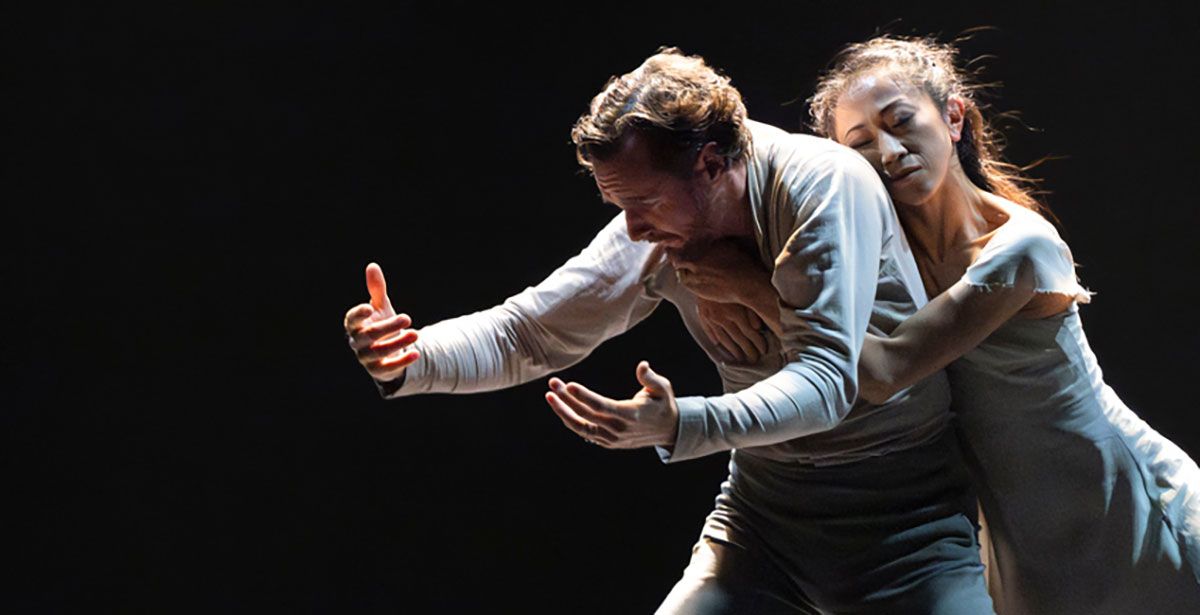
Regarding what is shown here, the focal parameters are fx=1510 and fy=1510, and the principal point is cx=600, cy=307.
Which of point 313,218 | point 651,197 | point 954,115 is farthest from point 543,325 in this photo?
point 313,218

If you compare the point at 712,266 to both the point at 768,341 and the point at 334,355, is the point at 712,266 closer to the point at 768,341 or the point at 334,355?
the point at 768,341

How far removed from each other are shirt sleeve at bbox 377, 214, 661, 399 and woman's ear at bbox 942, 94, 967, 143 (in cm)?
52

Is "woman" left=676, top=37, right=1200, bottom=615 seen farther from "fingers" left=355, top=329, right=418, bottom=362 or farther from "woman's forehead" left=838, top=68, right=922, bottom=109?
"fingers" left=355, top=329, right=418, bottom=362

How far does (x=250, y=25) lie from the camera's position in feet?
11.1

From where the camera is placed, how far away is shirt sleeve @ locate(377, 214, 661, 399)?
237 cm

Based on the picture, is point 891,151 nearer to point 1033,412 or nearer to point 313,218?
point 1033,412

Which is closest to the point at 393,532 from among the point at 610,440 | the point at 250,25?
the point at 250,25

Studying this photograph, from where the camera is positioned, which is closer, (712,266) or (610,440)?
(610,440)

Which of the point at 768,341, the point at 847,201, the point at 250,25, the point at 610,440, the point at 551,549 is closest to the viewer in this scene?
the point at 610,440

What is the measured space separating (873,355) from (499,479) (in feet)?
5.22

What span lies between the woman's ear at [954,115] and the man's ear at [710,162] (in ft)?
1.57

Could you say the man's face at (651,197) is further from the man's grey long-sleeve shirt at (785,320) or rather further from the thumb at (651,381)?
the thumb at (651,381)

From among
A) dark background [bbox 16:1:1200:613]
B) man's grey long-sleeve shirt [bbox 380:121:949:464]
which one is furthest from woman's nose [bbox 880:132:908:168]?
dark background [bbox 16:1:1200:613]

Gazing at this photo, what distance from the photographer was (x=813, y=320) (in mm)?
2014
